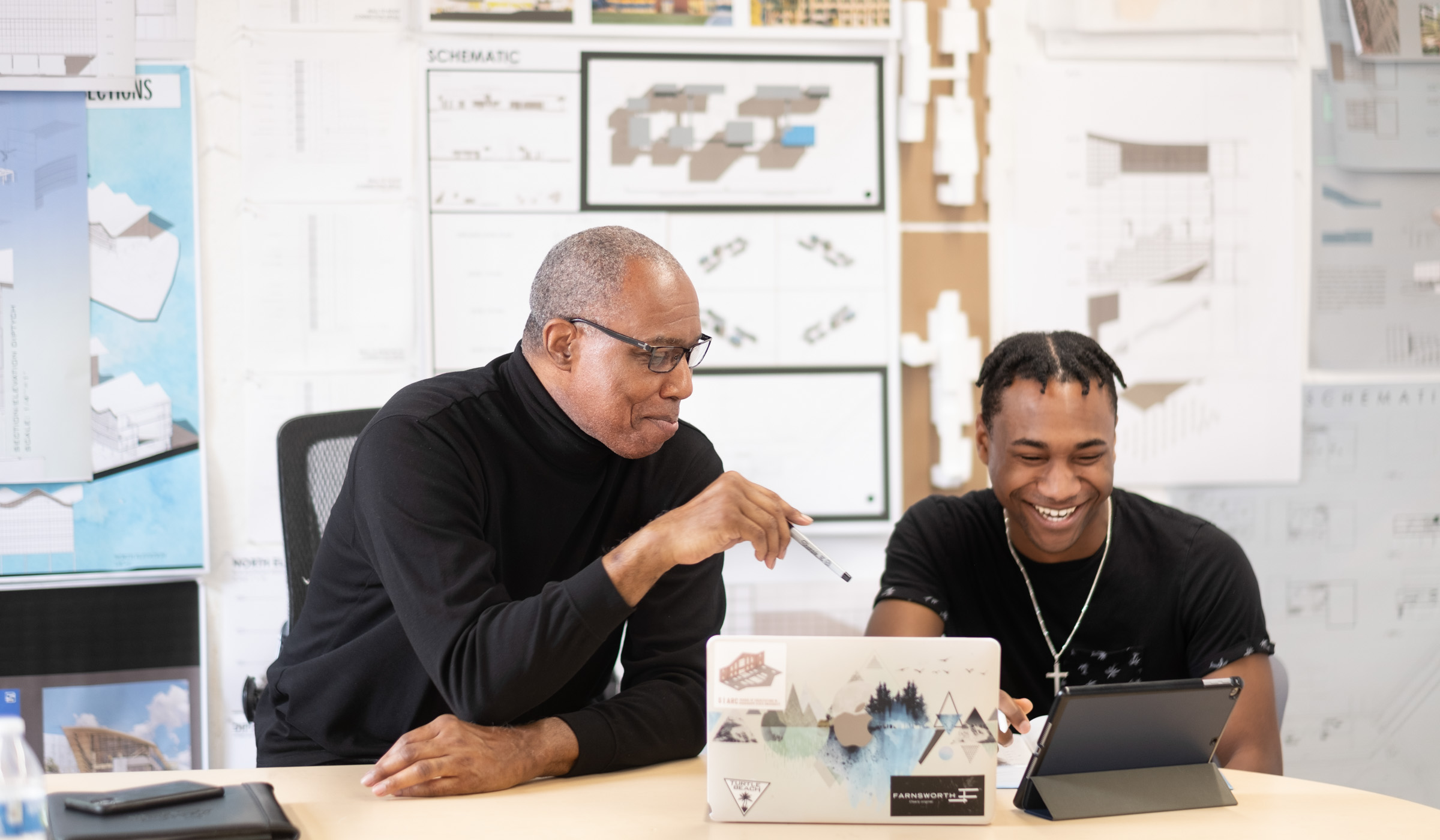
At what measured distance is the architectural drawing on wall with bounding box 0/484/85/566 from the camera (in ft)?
8.50

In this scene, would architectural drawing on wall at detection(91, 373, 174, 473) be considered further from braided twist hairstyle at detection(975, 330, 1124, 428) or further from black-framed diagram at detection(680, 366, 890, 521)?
braided twist hairstyle at detection(975, 330, 1124, 428)

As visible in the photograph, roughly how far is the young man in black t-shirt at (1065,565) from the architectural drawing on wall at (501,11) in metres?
1.44

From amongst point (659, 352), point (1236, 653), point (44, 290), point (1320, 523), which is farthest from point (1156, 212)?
point (44, 290)

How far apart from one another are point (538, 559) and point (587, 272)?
0.44 metres

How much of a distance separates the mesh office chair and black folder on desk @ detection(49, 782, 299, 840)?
3.04 ft

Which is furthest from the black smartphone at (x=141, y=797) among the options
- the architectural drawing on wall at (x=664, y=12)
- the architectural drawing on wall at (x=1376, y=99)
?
the architectural drawing on wall at (x=1376, y=99)

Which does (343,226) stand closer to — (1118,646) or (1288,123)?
(1118,646)

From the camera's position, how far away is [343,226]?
2699 millimetres

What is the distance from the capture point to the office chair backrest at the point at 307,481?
84.5 inches

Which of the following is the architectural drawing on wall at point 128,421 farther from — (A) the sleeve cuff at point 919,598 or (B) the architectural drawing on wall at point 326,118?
(A) the sleeve cuff at point 919,598

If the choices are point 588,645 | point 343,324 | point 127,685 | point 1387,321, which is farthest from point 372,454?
point 1387,321

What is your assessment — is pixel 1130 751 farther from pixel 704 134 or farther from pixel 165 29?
pixel 165 29

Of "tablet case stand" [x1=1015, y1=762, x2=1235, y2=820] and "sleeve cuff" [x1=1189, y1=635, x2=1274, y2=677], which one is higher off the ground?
"sleeve cuff" [x1=1189, y1=635, x2=1274, y2=677]

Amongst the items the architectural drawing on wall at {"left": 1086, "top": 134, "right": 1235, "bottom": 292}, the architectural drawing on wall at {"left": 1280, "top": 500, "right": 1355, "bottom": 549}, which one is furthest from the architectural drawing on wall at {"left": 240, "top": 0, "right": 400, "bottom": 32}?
the architectural drawing on wall at {"left": 1280, "top": 500, "right": 1355, "bottom": 549}
